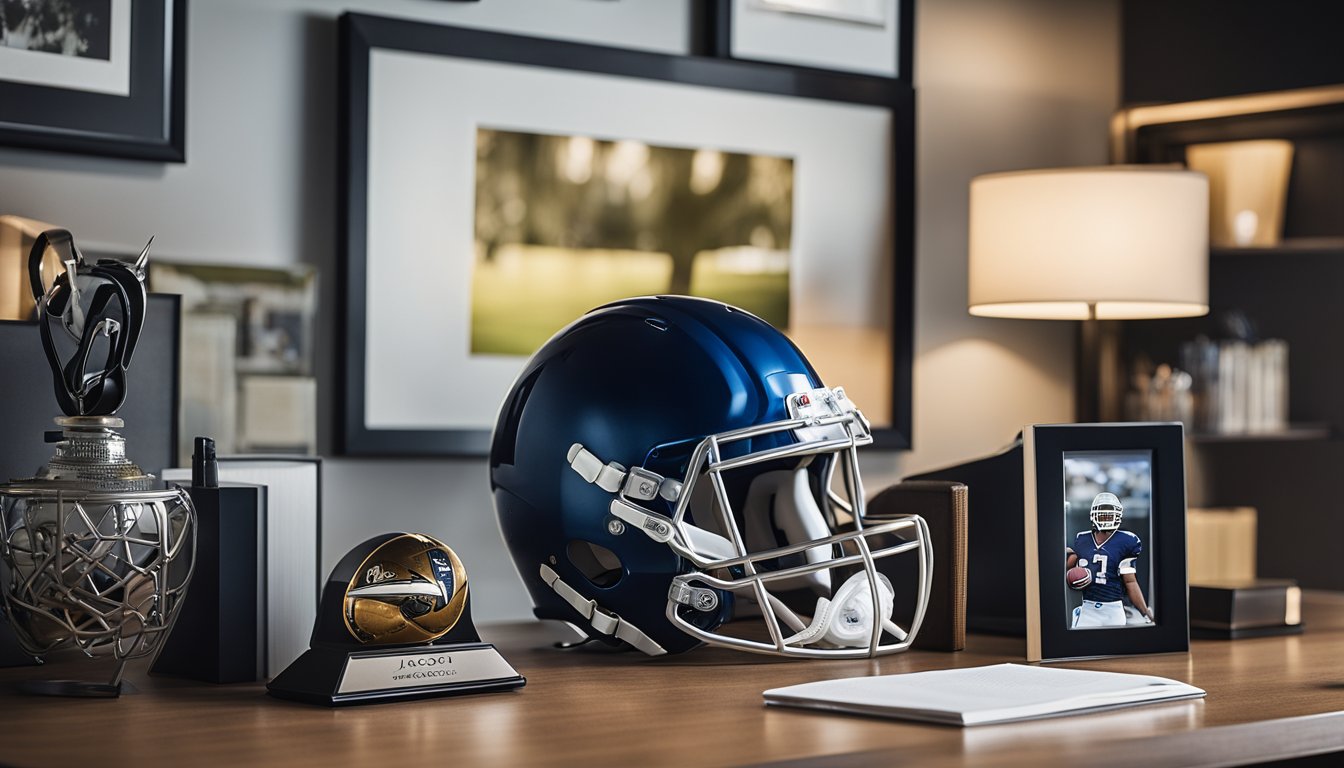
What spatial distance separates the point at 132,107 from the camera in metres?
1.70

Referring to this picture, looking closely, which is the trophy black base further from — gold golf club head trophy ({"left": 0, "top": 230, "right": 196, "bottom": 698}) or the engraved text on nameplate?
gold golf club head trophy ({"left": 0, "top": 230, "right": 196, "bottom": 698})

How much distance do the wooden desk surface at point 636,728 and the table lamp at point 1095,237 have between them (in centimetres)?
89

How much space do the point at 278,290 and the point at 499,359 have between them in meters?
0.29

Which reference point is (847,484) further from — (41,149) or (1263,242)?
(1263,242)

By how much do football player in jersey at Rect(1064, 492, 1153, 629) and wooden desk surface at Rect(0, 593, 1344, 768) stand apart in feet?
0.34

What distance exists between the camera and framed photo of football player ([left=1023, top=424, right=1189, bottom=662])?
4.37ft

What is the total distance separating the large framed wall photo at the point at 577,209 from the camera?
6.14 feet

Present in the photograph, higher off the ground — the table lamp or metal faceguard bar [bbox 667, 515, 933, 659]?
the table lamp

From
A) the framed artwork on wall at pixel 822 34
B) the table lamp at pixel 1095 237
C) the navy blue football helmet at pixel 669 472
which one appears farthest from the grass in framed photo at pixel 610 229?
the navy blue football helmet at pixel 669 472

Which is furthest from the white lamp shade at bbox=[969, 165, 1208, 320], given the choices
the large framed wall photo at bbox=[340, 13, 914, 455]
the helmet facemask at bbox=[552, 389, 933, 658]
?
the helmet facemask at bbox=[552, 389, 933, 658]

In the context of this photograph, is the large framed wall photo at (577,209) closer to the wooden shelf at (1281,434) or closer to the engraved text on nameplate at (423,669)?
the wooden shelf at (1281,434)

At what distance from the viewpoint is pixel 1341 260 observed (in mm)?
2418

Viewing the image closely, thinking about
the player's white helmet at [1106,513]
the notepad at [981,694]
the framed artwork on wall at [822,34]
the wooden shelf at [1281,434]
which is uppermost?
the framed artwork on wall at [822,34]

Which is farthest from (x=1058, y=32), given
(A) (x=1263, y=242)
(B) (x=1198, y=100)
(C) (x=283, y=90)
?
(C) (x=283, y=90)
